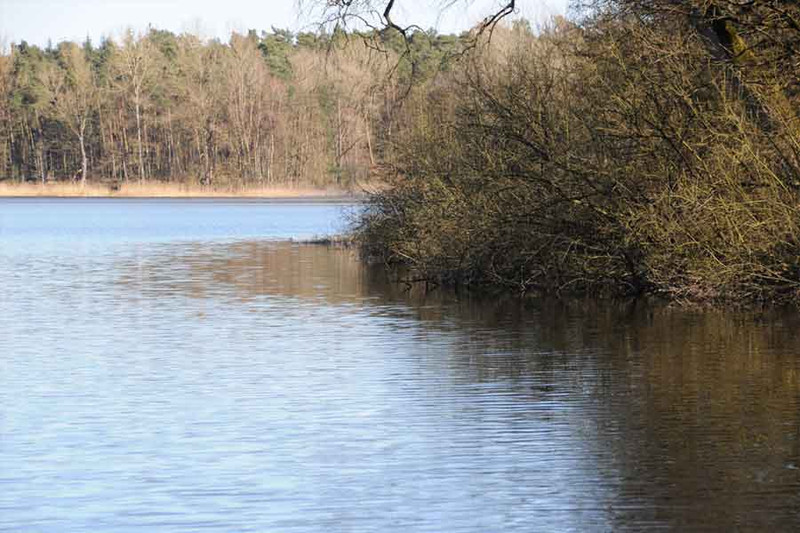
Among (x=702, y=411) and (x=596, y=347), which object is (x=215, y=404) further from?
(x=596, y=347)

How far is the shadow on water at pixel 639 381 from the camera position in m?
9.04

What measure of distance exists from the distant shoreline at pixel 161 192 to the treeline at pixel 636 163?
72.7 m

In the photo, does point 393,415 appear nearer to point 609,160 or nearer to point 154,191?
point 609,160

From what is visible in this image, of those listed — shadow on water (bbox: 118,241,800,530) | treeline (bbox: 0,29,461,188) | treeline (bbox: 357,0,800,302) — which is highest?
treeline (bbox: 0,29,461,188)

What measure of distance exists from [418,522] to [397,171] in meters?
22.6

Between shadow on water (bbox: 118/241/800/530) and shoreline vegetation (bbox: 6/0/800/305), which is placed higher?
shoreline vegetation (bbox: 6/0/800/305)

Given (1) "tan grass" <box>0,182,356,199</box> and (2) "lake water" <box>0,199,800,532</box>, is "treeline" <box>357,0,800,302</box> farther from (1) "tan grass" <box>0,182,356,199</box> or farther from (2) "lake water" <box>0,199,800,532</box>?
(1) "tan grass" <box>0,182,356,199</box>

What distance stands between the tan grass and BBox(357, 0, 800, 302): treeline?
7240cm

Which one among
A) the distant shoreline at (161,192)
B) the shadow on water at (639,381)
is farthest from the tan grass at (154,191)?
the shadow on water at (639,381)

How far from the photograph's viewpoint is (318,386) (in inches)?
557

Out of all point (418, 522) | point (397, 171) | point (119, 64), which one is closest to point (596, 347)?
point (418, 522)

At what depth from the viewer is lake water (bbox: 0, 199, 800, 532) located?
8.85 metres

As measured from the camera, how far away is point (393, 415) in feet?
40.6

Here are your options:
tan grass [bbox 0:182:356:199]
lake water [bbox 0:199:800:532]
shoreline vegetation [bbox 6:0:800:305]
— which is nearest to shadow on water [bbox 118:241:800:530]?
lake water [bbox 0:199:800:532]
